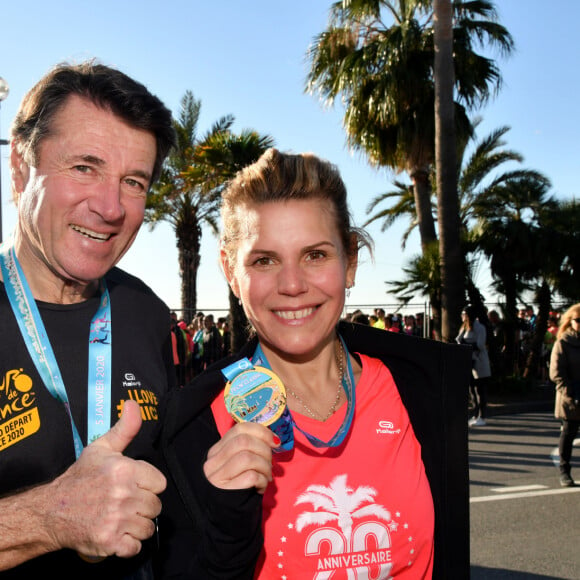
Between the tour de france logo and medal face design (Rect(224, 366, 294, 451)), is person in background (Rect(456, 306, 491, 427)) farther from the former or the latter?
the tour de france logo

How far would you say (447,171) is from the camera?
11273 mm

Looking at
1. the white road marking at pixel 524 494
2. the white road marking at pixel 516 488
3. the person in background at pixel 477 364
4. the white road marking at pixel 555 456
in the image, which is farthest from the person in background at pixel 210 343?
the white road marking at pixel 524 494

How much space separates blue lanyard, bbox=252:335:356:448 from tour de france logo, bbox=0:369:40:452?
80cm

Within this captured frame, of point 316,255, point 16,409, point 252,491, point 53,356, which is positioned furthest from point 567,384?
point 16,409

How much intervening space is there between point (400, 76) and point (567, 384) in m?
8.46

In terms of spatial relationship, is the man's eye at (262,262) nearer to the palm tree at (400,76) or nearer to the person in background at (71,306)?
the person in background at (71,306)

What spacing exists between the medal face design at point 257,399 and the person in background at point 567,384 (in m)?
6.24

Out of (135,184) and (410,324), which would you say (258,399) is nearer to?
(135,184)

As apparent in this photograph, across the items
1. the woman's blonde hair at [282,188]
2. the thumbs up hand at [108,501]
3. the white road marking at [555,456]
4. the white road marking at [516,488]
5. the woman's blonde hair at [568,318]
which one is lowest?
the white road marking at [555,456]

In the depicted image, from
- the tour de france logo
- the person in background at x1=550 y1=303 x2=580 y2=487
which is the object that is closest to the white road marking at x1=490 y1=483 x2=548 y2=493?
the person in background at x1=550 y1=303 x2=580 y2=487

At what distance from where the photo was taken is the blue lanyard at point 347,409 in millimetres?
2135

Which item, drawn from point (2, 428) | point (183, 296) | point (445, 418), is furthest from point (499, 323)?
point (2, 428)

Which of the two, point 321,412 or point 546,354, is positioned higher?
point 321,412

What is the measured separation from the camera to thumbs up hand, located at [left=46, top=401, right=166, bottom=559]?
148 centimetres
